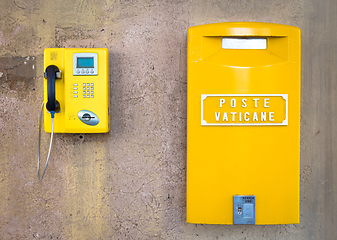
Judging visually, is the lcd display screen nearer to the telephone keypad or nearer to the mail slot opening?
the telephone keypad

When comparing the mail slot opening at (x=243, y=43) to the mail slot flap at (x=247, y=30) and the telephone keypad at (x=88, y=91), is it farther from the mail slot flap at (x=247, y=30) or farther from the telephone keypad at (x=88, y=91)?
the telephone keypad at (x=88, y=91)

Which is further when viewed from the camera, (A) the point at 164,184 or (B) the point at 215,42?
(A) the point at 164,184

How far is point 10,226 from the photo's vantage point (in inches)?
43.9

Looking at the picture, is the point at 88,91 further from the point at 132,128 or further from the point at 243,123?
the point at 243,123

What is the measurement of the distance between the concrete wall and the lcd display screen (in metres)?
0.15

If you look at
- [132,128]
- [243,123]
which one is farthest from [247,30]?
[132,128]

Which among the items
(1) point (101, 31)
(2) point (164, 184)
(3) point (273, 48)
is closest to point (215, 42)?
(3) point (273, 48)

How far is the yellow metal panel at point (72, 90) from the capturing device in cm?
94

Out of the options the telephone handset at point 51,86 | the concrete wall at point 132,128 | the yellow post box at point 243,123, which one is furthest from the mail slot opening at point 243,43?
the telephone handset at point 51,86

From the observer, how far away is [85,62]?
94 cm

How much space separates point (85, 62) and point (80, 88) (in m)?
0.12

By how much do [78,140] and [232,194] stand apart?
82cm

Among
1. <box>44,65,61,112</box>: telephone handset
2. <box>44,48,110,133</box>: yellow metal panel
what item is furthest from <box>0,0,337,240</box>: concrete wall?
<box>44,65,61,112</box>: telephone handset

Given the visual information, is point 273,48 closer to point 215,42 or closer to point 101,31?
point 215,42
